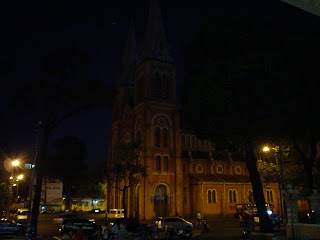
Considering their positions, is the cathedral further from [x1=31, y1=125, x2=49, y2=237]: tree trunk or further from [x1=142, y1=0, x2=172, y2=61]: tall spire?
[x1=31, y1=125, x2=49, y2=237]: tree trunk

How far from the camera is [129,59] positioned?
6594 cm

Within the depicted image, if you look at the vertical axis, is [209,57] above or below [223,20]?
below

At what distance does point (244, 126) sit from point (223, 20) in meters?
6.92

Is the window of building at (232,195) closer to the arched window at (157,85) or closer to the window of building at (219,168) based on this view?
the window of building at (219,168)

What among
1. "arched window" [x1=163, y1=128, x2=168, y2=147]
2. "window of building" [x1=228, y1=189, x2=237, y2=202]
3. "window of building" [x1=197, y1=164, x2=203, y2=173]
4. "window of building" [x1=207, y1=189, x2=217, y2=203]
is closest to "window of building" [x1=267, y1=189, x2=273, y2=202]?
"window of building" [x1=228, y1=189, x2=237, y2=202]

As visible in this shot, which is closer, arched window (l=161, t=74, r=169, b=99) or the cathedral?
the cathedral

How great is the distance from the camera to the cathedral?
46875 mm

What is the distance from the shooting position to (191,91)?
20906 mm

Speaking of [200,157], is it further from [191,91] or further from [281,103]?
[281,103]

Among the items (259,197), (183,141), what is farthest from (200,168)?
(259,197)

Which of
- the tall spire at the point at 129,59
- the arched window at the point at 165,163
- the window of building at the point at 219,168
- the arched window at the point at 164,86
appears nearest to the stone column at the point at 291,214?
the arched window at the point at 165,163

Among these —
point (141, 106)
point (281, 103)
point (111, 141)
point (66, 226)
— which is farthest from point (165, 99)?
point (281, 103)

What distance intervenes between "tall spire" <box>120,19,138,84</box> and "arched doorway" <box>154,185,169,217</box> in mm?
24762

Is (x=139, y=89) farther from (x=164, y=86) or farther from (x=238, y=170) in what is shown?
(x=238, y=170)
